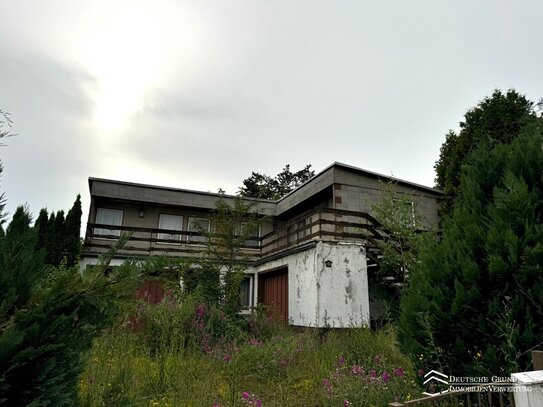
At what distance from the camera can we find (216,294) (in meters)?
11.0

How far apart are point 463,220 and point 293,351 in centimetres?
465

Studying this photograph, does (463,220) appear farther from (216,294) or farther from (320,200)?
(320,200)

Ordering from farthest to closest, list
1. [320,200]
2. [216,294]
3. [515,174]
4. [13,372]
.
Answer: [320,200], [216,294], [515,174], [13,372]

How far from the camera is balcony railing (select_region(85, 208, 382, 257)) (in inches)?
463

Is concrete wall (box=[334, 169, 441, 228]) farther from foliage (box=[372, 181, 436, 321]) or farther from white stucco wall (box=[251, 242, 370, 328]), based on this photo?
white stucco wall (box=[251, 242, 370, 328])

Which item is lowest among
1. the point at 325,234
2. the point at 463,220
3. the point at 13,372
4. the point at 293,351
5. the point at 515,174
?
the point at 293,351

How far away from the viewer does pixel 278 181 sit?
117 ft

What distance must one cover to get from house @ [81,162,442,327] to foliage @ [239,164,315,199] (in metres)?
16.4

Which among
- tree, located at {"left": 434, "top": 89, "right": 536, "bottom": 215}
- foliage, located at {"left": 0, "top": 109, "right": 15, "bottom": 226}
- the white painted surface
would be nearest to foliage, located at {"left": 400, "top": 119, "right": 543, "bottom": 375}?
the white painted surface

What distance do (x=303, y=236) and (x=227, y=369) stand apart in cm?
1003

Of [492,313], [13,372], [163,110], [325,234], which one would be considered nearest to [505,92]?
[325,234]

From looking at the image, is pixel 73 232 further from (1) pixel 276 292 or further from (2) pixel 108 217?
(1) pixel 276 292

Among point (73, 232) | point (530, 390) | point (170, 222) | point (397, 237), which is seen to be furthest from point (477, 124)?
point (73, 232)

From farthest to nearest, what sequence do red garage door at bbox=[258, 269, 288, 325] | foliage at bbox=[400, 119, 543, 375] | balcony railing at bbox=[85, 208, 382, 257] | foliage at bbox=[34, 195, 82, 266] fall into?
foliage at bbox=[34, 195, 82, 266] < red garage door at bbox=[258, 269, 288, 325] < balcony railing at bbox=[85, 208, 382, 257] < foliage at bbox=[400, 119, 543, 375]
